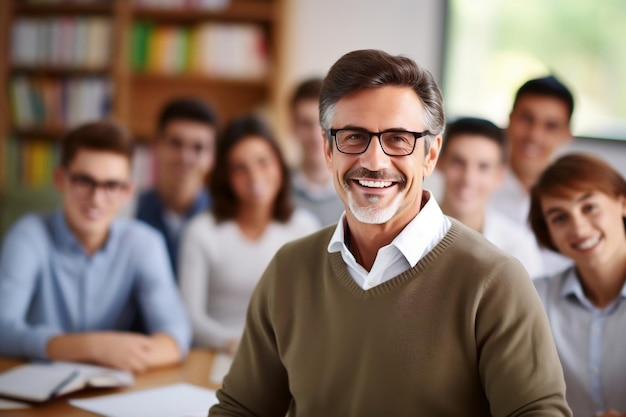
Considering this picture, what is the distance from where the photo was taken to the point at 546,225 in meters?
1.80

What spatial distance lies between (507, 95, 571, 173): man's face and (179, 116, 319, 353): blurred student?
32.4 inches

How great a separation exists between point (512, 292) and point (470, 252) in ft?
0.34

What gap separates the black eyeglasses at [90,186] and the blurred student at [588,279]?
122 centimetres

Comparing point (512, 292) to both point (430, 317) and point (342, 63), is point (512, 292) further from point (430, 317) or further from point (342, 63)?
point (342, 63)

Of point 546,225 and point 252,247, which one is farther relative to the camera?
point 252,247

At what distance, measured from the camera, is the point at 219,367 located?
81.7 inches

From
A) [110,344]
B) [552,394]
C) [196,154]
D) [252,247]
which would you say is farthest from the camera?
[196,154]

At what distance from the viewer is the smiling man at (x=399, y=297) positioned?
4.11 ft

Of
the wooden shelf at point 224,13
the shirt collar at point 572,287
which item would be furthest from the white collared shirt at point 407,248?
the wooden shelf at point 224,13

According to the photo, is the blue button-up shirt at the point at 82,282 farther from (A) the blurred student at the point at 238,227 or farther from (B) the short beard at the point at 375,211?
(B) the short beard at the point at 375,211

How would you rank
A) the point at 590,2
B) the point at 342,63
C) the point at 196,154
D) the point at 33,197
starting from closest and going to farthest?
the point at 342,63
the point at 196,154
the point at 33,197
the point at 590,2

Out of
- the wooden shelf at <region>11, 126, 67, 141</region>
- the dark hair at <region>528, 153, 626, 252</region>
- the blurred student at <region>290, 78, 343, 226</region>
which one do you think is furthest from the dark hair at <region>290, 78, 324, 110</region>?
the wooden shelf at <region>11, 126, 67, 141</region>

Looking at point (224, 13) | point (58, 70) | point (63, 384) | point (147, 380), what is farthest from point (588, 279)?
point (58, 70)

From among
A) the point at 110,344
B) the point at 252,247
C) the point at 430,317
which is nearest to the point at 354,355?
the point at 430,317
